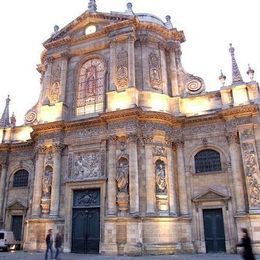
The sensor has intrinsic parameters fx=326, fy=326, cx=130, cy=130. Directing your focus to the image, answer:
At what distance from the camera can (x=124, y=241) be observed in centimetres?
1809

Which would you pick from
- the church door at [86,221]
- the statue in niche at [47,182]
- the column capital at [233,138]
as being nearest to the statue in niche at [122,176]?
the church door at [86,221]

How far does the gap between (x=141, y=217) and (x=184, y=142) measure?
228 inches

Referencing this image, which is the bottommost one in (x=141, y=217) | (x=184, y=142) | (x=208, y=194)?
(x=141, y=217)

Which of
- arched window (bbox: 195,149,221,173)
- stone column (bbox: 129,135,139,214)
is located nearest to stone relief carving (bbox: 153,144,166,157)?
stone column (bbox: 129,135,139,214)

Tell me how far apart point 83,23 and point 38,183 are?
1271cm

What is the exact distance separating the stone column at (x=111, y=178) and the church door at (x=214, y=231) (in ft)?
18.4

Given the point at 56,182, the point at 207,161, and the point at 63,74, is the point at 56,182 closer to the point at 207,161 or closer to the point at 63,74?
the point at 63,74

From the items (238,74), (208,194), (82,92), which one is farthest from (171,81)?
(208,194)

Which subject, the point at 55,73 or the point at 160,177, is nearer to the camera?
the point at 160,177

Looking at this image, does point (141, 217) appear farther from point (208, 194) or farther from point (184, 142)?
point (184, 142)

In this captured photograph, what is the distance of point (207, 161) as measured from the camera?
20547 mm

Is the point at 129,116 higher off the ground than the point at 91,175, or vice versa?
the point at 129,116

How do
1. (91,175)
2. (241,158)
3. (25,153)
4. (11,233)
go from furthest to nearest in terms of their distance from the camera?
1. (25,153)
2. (11,233)
3. (91,175)
4. (241,158)

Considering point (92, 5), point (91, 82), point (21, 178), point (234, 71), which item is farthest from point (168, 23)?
point (21, 178)
